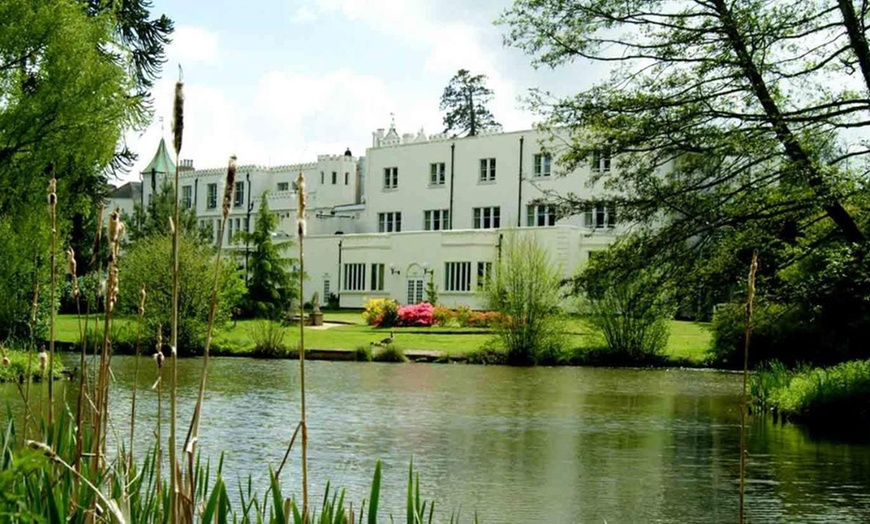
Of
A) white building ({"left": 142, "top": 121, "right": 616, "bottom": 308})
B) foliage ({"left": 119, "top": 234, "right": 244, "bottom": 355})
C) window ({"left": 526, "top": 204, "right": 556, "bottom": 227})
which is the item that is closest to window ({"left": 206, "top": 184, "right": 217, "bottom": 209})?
white building ({"left": 142, "top": 121, "right": 616, "bottom": 308})

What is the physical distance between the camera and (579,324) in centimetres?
3856

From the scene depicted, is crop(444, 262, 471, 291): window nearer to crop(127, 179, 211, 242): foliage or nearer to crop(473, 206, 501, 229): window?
crop(473, 206, 501, 229): window

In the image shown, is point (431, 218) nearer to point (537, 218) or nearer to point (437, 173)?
point (437, 173)

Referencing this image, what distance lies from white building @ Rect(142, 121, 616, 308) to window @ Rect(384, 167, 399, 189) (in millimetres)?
52

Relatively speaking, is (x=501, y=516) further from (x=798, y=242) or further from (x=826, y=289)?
(x=798, y=242)

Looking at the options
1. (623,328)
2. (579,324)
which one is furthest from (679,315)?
(623,328)

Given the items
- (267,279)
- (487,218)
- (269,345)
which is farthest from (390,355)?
(487,218)

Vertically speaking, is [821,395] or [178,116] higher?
[178,116]

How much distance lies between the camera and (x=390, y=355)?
32.4m

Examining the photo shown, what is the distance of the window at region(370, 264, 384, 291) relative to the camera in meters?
55.7

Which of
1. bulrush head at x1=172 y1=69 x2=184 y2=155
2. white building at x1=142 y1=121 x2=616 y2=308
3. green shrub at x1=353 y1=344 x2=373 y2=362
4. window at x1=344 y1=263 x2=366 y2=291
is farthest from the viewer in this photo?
window at x1=344 y1=263 x2=366 y2=291

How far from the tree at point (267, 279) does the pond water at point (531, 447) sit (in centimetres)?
2302

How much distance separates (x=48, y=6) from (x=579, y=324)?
887 inches

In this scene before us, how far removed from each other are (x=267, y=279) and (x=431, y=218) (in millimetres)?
12542
